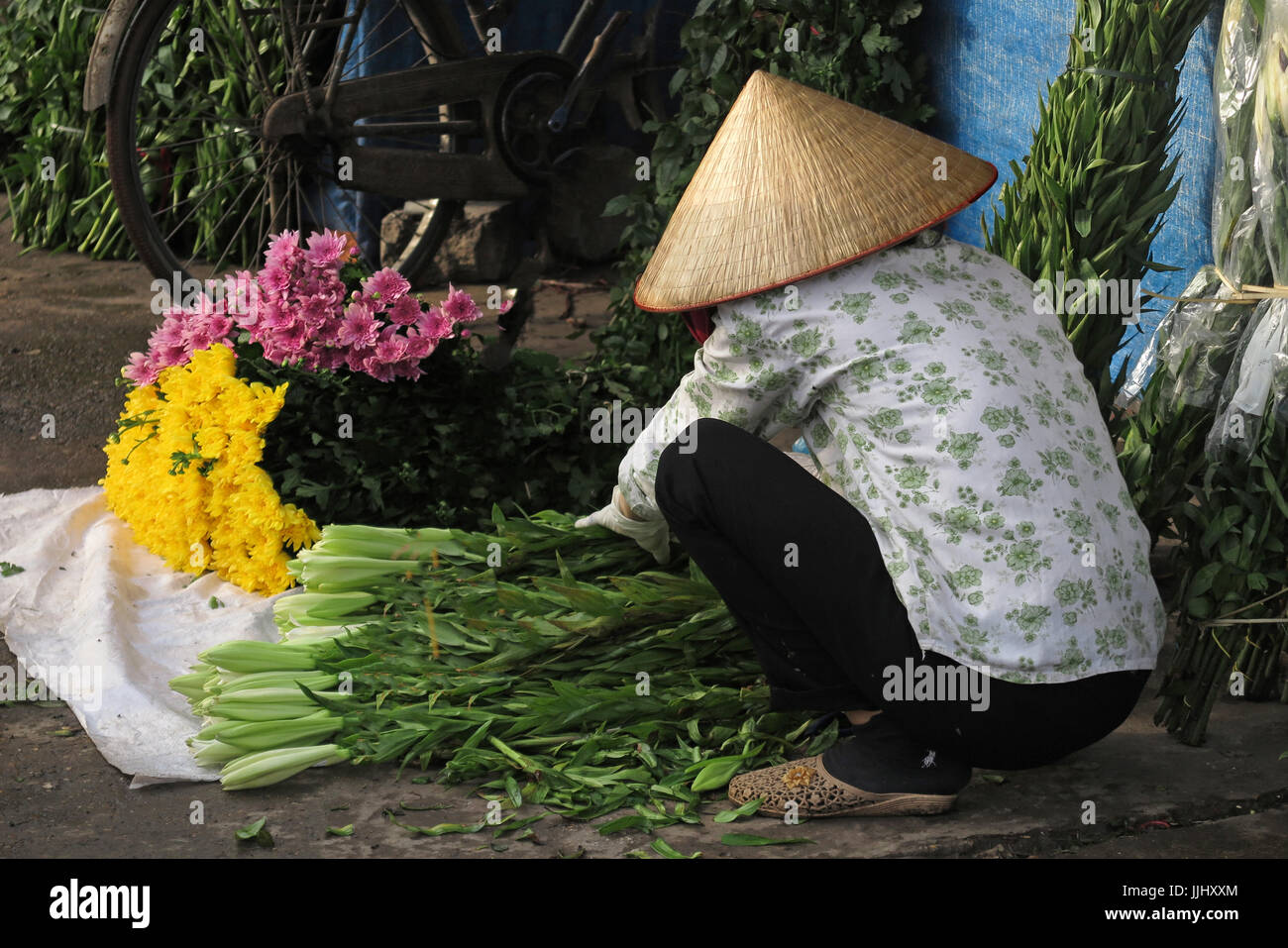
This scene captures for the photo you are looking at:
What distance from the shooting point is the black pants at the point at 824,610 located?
6.94ft

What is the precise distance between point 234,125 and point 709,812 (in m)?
4.19

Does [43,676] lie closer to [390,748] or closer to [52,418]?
[390,748]

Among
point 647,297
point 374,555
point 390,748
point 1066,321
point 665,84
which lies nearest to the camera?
point 647,297

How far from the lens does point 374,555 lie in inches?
121

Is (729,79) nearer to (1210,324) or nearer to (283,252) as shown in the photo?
(283,252)

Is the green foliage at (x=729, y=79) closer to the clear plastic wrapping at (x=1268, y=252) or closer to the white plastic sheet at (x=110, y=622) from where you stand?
the white plastic sheet at (x=110, y=622)

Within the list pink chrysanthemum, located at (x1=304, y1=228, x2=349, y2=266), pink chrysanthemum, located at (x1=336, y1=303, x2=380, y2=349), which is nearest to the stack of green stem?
pink chrysanthemum, located at (x1=336, y1=303, x2=380, y2=349)

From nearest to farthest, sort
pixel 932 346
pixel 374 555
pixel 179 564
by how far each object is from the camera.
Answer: pixel 932 346 < pixel 374 555 < pixel 179 564

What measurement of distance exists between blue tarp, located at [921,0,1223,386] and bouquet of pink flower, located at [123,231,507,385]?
5.17ft

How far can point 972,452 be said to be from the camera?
6.70ft

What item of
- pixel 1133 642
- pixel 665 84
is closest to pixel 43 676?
pixel 1133 642

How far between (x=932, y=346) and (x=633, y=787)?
0.91 meters

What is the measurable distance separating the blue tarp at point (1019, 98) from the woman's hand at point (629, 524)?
52.0 inches

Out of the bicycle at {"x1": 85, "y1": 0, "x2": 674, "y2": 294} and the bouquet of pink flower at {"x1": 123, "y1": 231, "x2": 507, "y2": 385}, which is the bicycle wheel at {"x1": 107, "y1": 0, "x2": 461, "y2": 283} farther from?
the bouquet of pink flower at {"x1": 123, "y1": 231, "x2": 507, "y2": 385}
